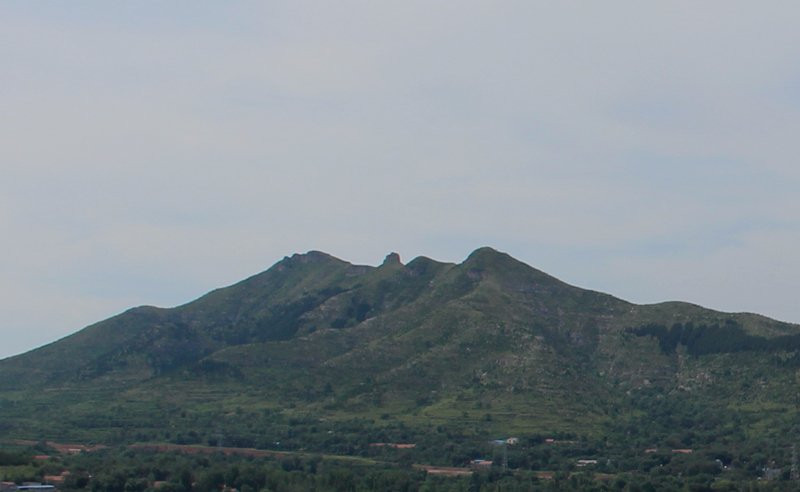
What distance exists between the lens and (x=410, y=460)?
103062 millimetres

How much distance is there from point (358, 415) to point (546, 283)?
49800mm

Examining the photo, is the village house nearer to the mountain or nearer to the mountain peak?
the mountain

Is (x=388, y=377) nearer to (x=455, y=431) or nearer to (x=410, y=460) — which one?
(x=455, y=431)

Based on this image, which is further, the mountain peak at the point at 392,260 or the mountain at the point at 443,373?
the mountain peak at the point at 392,260

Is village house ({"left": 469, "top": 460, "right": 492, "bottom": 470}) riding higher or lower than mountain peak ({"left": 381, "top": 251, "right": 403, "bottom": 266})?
lower

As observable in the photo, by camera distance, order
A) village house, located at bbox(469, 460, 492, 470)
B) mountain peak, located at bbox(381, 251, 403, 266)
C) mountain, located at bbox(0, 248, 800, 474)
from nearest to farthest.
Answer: village house, located at bbox(469, 460, 492, 470)
mountain, located at bbox(0, 248, 800, 474)
mountain peak, located at bbox(381, 251, 403, 266)

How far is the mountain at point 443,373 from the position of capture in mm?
121375

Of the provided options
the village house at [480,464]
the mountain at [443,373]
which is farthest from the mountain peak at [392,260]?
the village house at [480,464]

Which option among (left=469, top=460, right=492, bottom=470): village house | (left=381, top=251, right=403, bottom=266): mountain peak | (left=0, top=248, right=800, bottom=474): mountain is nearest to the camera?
(left=469, top=460, right=492, bottom=470): village house

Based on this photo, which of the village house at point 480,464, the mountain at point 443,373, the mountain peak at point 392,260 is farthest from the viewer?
the mountain peak at point 392,260

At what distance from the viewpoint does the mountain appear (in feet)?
398

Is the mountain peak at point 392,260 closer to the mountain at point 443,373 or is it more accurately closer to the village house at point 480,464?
the mountain at point 443,373

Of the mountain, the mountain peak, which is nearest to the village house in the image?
the mountain

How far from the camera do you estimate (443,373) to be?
138 m
